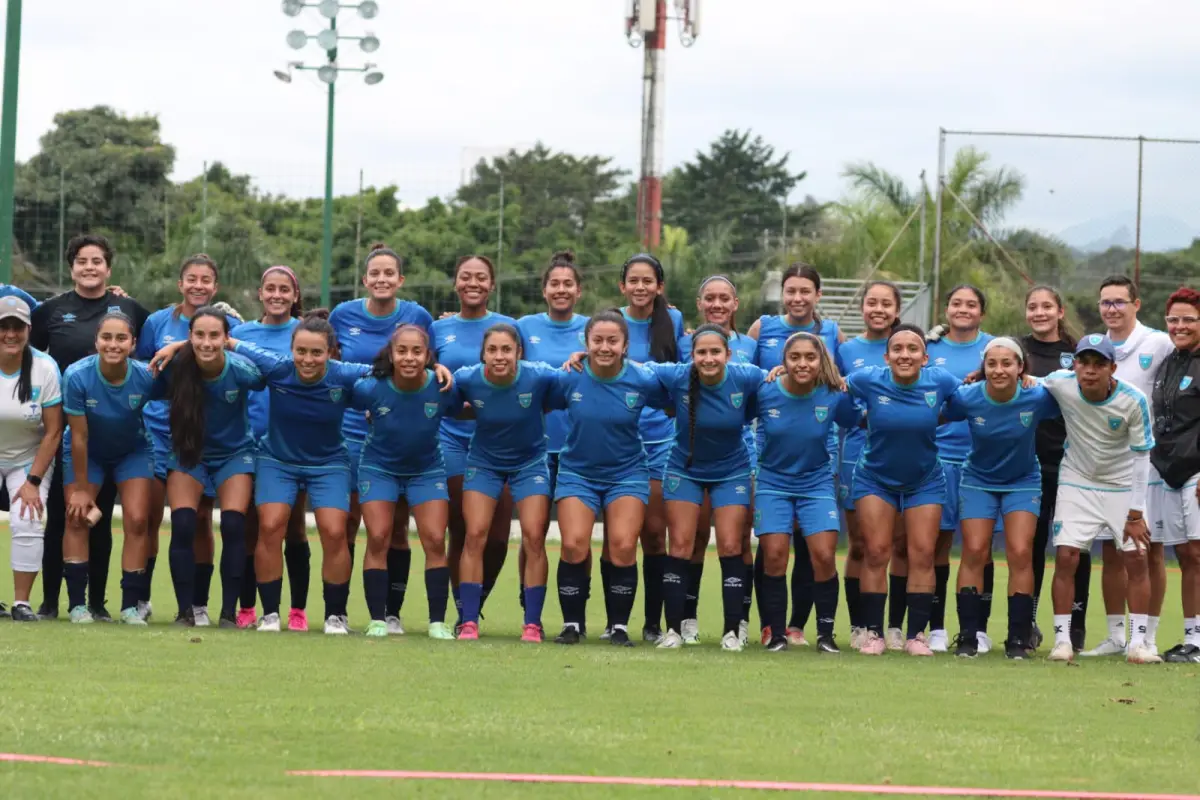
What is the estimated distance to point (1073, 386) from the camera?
9.25 metres

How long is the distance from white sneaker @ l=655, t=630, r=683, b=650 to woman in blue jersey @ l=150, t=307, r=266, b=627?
234cm

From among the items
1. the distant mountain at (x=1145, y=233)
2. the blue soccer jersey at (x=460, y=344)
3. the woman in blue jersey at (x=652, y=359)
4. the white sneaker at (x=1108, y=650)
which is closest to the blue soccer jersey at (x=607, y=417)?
the woman in blue jersey at (x=652, y=359)

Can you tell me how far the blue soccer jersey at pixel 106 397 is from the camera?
9.45 metres

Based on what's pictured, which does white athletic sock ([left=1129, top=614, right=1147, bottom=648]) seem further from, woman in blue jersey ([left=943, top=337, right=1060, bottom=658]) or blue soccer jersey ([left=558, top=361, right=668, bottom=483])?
blue soccer jersey ([left=558, top=361, right=668, bottom=483])

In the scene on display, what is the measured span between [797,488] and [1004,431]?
44.8 inches

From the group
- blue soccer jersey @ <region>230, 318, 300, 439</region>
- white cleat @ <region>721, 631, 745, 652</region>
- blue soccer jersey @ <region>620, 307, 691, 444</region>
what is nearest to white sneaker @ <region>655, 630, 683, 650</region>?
white cleat @ <region>721, 631, 745, 652</region>

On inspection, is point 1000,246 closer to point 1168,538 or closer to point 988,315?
point 988,315

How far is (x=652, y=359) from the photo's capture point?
988cm

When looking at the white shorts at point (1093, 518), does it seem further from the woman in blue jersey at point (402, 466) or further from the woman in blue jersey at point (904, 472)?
the woman in blue jersey at point (402, 466)

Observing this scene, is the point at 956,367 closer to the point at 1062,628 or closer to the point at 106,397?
the point at 1062,628

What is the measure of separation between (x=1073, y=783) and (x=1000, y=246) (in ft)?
52.1

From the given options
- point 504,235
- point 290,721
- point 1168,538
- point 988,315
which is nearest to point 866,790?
point 290,721

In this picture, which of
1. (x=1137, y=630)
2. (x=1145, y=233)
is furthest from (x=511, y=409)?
(x=1145, y=233)

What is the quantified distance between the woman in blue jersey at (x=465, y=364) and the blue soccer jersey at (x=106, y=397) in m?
1.65
